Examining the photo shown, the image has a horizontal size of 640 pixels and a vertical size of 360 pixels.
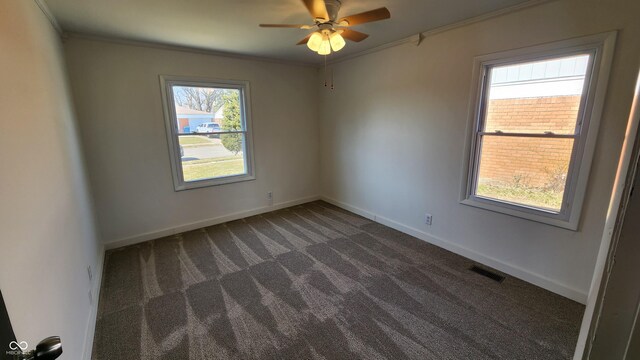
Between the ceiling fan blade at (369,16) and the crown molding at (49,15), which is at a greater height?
the crown molding at (49,15)

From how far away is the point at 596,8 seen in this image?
6.27 feet

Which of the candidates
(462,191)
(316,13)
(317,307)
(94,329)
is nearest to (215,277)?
(94,329)

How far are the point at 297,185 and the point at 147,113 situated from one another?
96.9 inches

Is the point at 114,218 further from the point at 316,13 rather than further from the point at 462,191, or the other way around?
the point at 462,191

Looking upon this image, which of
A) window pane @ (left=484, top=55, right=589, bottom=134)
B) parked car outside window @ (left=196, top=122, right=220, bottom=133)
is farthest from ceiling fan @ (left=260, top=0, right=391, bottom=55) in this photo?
parked car outside window @ (left=196, top=122, right=220, bottom=133)

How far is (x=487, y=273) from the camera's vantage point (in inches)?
103

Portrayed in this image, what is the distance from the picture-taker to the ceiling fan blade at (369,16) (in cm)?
190

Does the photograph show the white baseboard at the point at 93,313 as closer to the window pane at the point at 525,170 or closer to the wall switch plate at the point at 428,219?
the wall switch plate at the point at 428,219

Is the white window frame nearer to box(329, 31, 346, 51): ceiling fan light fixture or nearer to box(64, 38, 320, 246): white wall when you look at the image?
box(329, 31, 346, 51): ceiling fan light fixture

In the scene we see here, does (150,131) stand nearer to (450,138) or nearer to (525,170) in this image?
(450,138)

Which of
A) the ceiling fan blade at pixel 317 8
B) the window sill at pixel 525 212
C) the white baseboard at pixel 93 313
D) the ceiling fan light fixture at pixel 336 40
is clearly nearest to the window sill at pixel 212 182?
the white baseboard at pixel 93 313

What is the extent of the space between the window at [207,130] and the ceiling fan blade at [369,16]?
226cm

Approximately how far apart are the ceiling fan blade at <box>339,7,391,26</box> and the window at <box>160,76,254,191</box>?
2265 mm

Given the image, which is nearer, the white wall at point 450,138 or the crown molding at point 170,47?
the white wall at point 450,138
